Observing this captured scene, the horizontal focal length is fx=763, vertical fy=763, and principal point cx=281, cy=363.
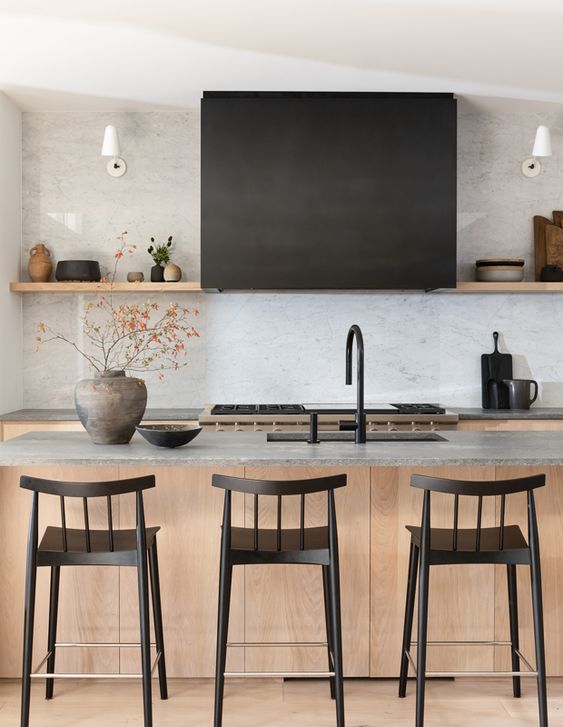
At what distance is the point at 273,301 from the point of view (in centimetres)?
493

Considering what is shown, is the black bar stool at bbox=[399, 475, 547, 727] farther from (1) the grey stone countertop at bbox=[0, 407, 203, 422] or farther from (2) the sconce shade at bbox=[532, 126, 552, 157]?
(2) the sconce shade at bbox=[532, 126, 552, 157]

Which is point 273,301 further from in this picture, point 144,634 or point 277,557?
point 144,634

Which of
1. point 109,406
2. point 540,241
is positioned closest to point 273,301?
point 540,241

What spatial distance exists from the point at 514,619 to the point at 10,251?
3499 mm

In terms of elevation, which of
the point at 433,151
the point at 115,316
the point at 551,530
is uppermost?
the point at 433,151

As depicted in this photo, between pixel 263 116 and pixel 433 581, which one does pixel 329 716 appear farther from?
pixel 263 116

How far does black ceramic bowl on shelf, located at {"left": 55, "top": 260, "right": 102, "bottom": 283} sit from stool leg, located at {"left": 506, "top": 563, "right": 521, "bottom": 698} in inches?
119

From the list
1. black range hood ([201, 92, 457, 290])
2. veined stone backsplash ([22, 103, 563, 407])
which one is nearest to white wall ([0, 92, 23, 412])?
veined stone backsplash ([22, 103, 563, 407])

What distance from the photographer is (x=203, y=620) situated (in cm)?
298

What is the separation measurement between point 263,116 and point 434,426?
2.03 metres

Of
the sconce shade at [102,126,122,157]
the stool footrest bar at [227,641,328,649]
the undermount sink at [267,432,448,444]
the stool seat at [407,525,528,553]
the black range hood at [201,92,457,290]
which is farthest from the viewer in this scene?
the sconce shade at [102,126,122,157]

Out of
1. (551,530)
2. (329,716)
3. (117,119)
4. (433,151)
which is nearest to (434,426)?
(551,530)

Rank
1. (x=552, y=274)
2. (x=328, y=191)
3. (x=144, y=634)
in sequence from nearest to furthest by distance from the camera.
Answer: (x=144, y=634)
(x=328, y=191)
(x=552, y=274)

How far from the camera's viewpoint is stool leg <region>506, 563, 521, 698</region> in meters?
2.79
